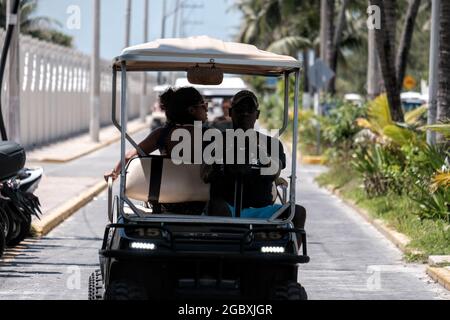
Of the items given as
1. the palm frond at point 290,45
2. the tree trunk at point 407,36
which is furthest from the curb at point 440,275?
the palm frond at point 290,45

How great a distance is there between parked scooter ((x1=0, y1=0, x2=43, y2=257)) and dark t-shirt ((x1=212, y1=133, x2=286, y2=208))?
12.7ft

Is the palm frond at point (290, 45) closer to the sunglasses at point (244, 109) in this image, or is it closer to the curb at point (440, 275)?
the curb at point (440, 275)

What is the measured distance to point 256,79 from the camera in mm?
73625

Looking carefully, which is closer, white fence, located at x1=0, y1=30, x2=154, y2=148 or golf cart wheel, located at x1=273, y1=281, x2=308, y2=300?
golf cart wheel, located at x1=273, y1=281, x2=308, y2=300

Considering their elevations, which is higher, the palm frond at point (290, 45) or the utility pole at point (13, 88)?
the utility pole at point (13, 88)

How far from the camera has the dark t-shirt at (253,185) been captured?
9.23 m

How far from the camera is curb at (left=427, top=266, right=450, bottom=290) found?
1233 centimetres

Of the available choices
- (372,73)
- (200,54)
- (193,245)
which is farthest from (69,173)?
(193,245)

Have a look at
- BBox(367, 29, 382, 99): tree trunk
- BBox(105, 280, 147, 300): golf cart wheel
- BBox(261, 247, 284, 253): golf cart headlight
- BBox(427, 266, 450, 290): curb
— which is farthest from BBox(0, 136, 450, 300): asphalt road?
BBox(367, 29, 382, 99): tree trunk

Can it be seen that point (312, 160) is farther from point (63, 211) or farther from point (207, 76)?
point (207, 76)

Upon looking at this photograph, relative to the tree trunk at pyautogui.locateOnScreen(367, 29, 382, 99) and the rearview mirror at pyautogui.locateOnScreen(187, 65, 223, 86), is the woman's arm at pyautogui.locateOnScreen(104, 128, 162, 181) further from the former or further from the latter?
the tree trunk at pyautogui.locateOnScreen(367, 29, 382, 99)

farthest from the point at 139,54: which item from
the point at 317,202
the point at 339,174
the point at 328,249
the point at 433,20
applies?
the point at 339,174

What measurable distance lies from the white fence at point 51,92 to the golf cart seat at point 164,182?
60.5 ft

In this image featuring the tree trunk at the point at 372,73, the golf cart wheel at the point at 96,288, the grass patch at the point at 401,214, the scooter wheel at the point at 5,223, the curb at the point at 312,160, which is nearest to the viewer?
the golf cart wheel at the point at 96,288
